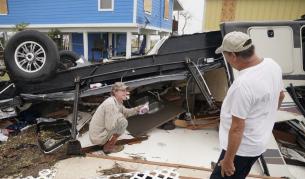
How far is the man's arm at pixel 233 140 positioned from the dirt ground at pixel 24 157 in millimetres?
2599

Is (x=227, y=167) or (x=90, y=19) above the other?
(x=90, y=19)

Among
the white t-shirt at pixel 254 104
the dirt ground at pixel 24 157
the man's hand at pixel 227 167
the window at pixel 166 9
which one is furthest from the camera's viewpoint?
the window at pixel 166 9

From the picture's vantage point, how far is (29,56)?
5090 millimetres

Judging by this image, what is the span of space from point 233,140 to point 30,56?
4.20 metres

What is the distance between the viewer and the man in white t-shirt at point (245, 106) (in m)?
1.99

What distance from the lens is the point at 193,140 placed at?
505 centimetres

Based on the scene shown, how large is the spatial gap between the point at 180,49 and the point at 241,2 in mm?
3710

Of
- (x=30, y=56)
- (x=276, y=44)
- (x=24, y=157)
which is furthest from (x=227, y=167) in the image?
(x=30, y=56)

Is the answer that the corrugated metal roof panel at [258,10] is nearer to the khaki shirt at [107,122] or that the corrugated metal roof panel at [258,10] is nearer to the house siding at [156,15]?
the khaki shirt at [107,122]

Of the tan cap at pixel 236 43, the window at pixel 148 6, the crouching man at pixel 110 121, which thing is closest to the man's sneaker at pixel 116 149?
the crouching man at pixel 110 121

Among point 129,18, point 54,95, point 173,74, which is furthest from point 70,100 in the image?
point 129,18

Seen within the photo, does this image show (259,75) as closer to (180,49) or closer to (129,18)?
(180,49)

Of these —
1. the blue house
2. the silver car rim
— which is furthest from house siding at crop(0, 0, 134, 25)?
the silver car rim

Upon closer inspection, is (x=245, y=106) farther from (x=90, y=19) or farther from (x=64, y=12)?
(x=64, y=12)
